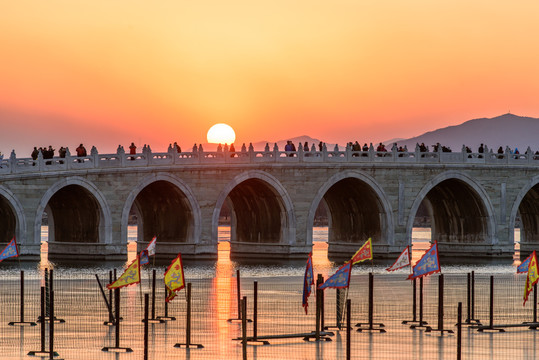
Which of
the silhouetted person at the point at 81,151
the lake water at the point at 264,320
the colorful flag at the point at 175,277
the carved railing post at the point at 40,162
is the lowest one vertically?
the lake water at the point at 264,320

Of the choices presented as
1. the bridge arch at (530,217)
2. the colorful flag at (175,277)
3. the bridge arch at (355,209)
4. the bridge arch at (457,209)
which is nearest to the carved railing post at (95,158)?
the bridge arch at (355,209)

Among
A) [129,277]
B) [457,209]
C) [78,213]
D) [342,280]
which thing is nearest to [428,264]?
[342,280]

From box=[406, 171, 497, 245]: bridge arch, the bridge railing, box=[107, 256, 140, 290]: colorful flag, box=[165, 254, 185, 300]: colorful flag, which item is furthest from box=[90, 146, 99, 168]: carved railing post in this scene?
box=[107, 256, 140, 290]: colorful flag

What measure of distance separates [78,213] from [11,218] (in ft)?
19.8

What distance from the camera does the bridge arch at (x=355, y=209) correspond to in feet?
234

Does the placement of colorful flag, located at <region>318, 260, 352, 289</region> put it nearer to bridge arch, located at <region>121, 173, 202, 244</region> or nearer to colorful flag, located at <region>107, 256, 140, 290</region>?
colorful flag, located at <region>107, 256, 140, 290</region>

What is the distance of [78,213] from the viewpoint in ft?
218

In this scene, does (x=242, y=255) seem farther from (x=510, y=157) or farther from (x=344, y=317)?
(x=344, y=317)

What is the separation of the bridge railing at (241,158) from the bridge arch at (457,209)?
183 centimetres

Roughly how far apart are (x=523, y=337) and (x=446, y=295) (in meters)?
12.3

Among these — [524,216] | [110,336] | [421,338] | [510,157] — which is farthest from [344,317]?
[524,216]

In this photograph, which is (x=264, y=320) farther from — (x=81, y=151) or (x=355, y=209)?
(x=355, y=209)

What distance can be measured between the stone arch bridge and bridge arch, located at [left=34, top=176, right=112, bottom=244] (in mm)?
71

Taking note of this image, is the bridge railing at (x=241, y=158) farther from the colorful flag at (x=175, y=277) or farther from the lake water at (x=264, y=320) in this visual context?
the colorful flag at (x=175, y=277)
